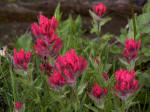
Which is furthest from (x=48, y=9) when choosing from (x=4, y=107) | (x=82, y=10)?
(x=4, y=107)

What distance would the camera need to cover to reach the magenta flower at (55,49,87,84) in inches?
43.4

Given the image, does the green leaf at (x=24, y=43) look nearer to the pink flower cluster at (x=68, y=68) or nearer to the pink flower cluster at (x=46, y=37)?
the pink flower cluster at (x=46, y=37)

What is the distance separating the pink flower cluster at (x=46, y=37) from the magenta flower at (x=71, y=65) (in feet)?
0.45

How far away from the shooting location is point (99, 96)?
1.28 metres

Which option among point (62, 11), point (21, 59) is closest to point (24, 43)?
point (21, 59)

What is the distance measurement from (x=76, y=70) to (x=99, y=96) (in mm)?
247

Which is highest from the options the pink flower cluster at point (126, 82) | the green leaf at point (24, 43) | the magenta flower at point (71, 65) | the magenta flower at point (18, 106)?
the green leaf at point (24, 43)

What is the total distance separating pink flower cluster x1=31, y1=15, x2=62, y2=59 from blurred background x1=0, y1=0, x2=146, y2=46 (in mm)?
2813

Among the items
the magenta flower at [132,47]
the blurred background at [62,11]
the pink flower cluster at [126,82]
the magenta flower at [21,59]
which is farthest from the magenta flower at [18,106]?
the blurred background at [62,11]

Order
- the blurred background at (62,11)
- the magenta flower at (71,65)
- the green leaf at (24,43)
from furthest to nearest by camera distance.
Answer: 1. the blurred background at (62,11)
2. the green leaf at (24,43)
3. the magenta flower at (71,65)

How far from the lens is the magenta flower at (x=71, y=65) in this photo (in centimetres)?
110

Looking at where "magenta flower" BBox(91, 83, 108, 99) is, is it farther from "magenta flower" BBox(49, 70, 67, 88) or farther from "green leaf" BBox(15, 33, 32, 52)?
"green leaf" BBox(15, 33, 32, 52)

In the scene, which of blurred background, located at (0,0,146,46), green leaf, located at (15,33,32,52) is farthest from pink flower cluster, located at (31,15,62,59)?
blurred background, located at (0,0,146,46)

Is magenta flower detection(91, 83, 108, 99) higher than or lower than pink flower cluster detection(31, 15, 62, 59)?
lower
